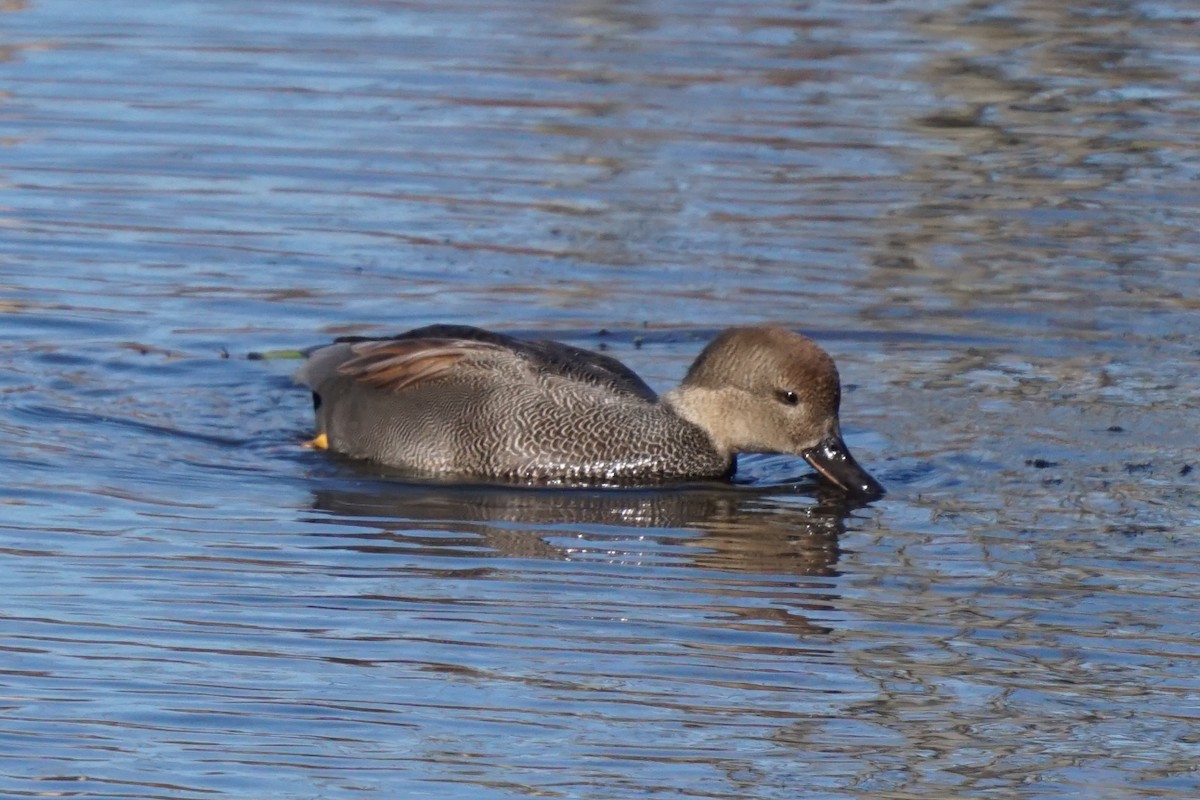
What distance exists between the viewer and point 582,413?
895 cm

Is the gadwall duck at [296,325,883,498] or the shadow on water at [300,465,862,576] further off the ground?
the gadwall duck at [296,325,883,498]

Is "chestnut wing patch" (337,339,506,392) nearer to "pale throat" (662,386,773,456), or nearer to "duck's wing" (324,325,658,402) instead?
"duck's wing" (324,325,658,402)

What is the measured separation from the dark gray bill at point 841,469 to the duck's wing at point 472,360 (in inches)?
30.1

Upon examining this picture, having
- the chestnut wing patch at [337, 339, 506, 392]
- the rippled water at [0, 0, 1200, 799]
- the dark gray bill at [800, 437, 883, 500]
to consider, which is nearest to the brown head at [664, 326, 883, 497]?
the dark gray bill at [800, 437, 883, 500]

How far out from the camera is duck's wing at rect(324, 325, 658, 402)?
9.09 meters

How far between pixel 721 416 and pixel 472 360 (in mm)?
989

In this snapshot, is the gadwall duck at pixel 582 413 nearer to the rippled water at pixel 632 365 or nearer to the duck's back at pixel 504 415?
the duck's back at pixel 504 415

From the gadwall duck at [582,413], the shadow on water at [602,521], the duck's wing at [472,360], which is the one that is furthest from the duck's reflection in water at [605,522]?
the duck's wing at [472,360]

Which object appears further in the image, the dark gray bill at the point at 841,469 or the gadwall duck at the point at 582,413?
the gadwall duck at the point at 582,413

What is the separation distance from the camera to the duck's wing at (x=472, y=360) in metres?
9.09

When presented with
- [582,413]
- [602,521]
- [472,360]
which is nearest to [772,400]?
[582,413]

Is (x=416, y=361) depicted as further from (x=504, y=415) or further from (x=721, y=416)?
(x=721, y=416)

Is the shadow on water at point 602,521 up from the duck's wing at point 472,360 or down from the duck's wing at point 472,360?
down

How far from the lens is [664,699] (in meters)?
6.10
